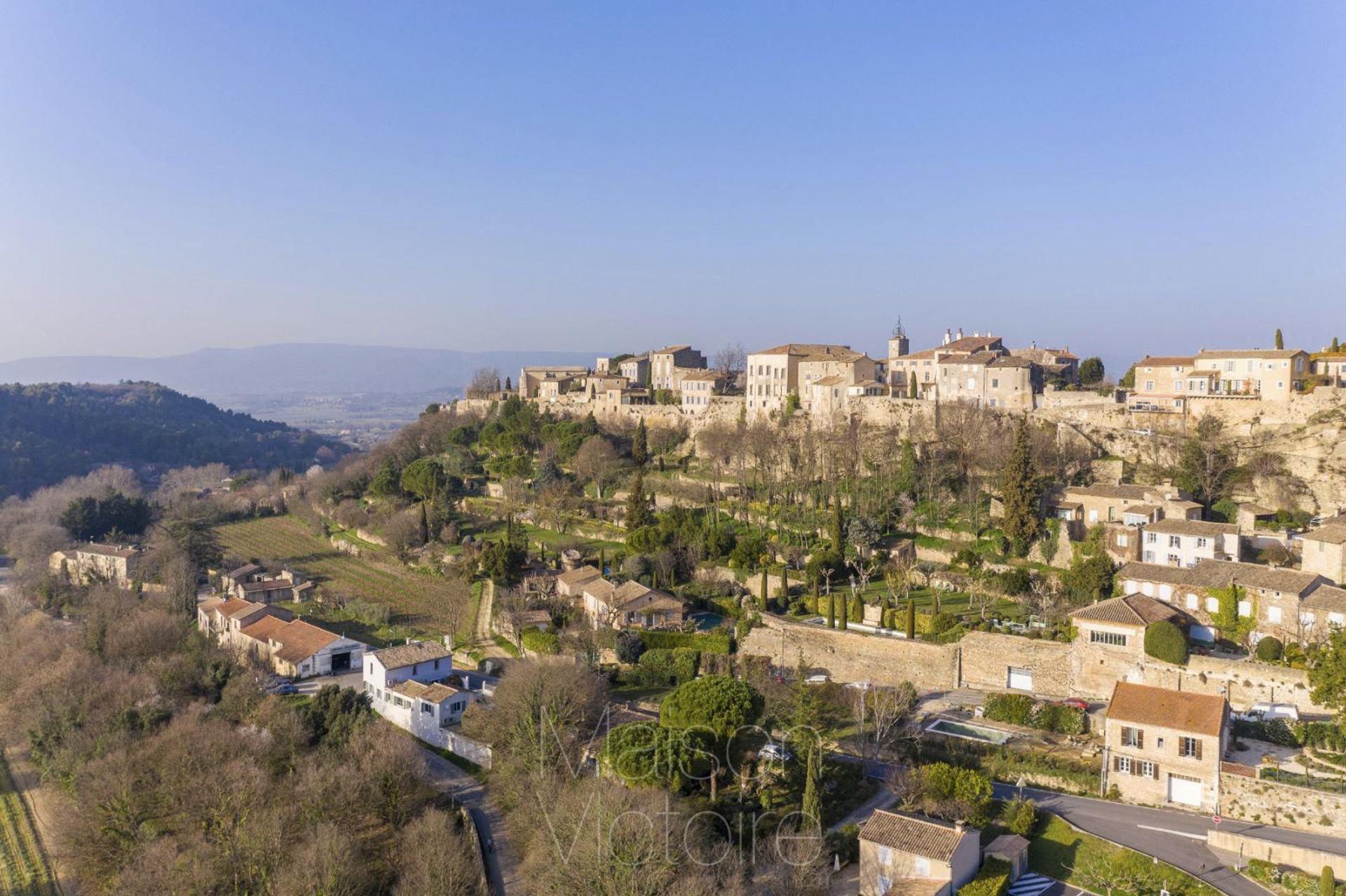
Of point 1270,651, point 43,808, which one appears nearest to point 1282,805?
point 1270,651

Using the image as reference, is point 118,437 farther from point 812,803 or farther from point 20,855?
point 812,803

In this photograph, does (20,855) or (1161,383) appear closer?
(20,855)

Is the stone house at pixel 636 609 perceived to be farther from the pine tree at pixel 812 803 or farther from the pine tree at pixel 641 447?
the pine tree at pixel 641 447

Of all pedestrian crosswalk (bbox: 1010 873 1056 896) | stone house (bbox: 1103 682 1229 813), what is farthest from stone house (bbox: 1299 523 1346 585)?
pedestrian crosswalk (bbox: 1010 873 1056 896)

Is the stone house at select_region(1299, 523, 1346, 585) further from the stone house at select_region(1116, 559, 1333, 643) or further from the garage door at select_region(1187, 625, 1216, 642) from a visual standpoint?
the garage door at select_region(1187, 625, 1216, 642)

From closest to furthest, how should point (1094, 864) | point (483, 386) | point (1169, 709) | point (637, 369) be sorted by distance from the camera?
point (1094, 864) < point (1169, 709) < point (637, 369) < point (483, 386)

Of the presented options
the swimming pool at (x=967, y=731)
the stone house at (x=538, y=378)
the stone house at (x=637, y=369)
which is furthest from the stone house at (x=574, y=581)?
the stone house at (x=637, y=369)
